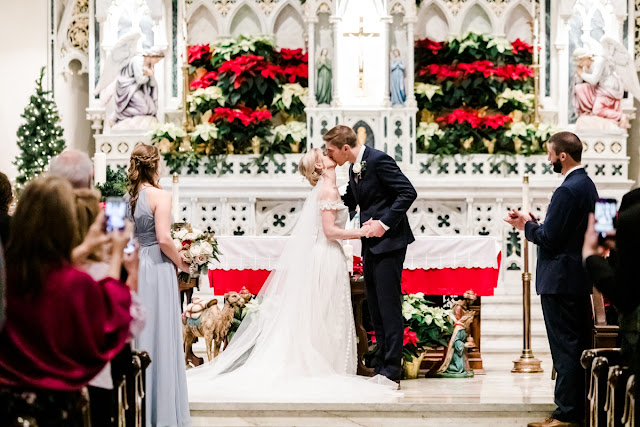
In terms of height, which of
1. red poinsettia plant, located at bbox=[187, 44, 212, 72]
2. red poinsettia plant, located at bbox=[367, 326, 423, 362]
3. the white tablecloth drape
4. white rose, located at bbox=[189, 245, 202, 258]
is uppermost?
red poinsettia plant, located at bbox=[187, 44, 212, 72]

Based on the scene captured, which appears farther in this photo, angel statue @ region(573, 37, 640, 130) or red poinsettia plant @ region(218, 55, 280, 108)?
angel statue @ region(573, 37, 640, 130)

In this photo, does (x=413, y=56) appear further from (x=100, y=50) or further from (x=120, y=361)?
(x=120, y=361)

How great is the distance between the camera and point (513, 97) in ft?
37.6

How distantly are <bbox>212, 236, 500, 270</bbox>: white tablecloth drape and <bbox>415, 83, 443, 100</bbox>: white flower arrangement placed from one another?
3.37m

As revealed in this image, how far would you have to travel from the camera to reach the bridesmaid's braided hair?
5.98 m

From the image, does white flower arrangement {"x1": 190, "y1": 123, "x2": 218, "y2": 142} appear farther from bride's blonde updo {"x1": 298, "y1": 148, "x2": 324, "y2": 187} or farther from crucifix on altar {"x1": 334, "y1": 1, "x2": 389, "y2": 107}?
bride's blonde updo {"x1": 298, "y1": 148, "x2": 324, "y2": 187}

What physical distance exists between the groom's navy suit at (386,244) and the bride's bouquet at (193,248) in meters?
1.03

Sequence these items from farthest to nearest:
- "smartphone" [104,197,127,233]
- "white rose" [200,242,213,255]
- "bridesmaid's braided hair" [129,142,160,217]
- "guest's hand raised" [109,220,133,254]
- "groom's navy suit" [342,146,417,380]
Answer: "groom's navy suit" [342,146,417,380] → "white rose" [200,242,213,255] → "bridesmaid's braided hair" [129,142,160,217] → "smartphone" [104,197,127,233] → "guest's hand raised" [109,220,133,254]

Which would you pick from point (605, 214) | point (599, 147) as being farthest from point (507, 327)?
point (605, 214)

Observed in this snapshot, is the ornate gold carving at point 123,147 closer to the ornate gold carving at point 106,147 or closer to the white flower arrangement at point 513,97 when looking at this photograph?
the ornate gold carving at point 106,147

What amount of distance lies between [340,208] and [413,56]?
453cm

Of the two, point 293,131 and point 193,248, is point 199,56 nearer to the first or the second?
point 293,131

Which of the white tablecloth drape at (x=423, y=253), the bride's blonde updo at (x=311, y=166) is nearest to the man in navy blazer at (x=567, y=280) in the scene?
the bride's blonde updo at (x=311, y=166)

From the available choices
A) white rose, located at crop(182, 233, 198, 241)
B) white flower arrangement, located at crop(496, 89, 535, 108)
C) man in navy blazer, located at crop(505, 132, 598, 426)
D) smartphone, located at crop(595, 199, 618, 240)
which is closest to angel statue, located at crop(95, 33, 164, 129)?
white flower arrangement, located at crop(496, 89, 535, 108)
